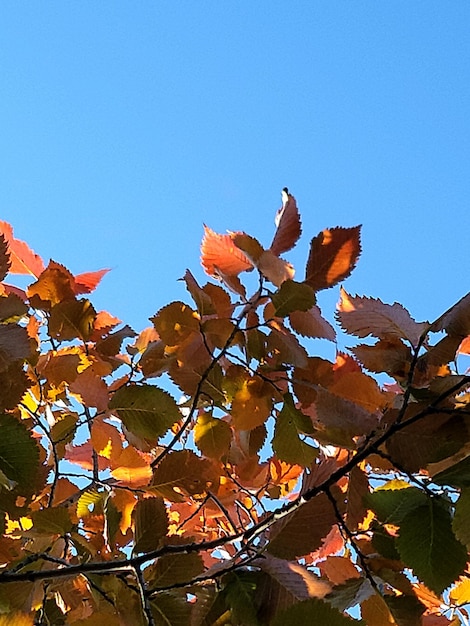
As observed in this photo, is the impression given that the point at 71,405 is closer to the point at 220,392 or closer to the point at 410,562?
the point at 220,392

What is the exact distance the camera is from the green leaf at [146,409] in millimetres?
874

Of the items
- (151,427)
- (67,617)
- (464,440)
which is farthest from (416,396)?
(67,617)

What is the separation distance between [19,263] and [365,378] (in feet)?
1.86

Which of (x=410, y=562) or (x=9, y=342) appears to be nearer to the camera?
(x=410, y=562)

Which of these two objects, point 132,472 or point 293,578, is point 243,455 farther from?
point 293,578

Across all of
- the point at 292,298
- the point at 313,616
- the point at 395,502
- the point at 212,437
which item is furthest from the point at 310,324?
the point at 313,616

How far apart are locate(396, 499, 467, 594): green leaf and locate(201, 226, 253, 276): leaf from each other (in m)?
0.44

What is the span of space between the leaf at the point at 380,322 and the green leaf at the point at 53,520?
35 cm

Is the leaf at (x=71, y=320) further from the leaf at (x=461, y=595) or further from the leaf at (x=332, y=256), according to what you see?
the leaf at (x=461, y=595)

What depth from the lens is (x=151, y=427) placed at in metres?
0.88

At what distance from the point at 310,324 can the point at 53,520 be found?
389 millimetres

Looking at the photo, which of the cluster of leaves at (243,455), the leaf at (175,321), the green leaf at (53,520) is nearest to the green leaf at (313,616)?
the cluster of leaves at (243,455)

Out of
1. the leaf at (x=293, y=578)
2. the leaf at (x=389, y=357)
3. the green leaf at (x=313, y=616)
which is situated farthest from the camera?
the leaf at (x=389, y=357)

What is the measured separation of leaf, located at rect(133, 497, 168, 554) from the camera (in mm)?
762
